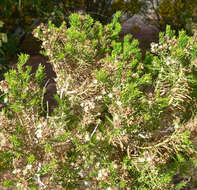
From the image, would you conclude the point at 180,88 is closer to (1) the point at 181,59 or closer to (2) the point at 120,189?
(1) the point at 181,59

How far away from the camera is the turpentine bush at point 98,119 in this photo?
164 centimetres

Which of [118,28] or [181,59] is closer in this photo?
[181,59]

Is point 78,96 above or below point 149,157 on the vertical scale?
above

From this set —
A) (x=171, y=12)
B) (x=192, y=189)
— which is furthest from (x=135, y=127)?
(x=171, y=12)

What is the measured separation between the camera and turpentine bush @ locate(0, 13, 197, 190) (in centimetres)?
164

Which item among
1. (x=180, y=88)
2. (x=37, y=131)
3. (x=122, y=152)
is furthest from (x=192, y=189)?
(x=37, y=131)

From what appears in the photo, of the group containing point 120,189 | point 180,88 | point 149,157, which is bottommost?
point 120,189

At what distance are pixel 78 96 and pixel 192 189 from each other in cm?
170

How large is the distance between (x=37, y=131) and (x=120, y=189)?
0.60 m

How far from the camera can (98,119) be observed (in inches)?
69.8

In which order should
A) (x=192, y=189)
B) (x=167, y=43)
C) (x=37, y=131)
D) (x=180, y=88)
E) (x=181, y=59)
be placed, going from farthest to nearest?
(x=192, y=189) → (x=167, y=43) → (x=181, y=59) → (x=180, y=88) → (x=37, y=131)

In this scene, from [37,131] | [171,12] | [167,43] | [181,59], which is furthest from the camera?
[171,12]

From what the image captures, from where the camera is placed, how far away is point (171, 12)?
6012mm

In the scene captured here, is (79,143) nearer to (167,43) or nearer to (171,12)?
(167,43)
